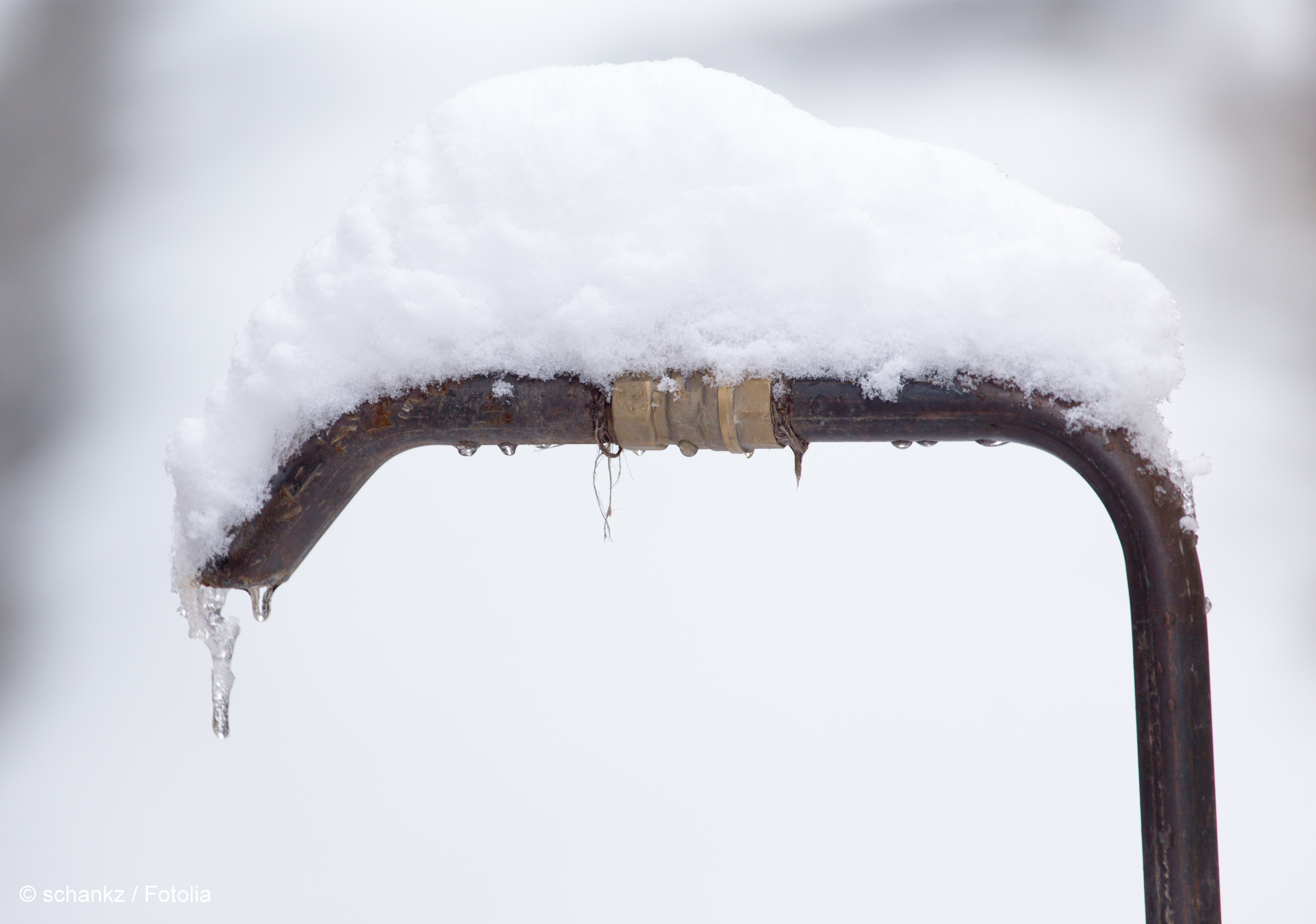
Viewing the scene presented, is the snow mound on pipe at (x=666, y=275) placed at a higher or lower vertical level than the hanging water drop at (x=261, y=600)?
higher

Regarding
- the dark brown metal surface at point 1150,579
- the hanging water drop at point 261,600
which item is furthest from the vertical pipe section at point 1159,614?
the hanging water drop at point 261,600

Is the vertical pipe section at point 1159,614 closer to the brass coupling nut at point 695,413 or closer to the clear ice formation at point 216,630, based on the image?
the brass coupling nut at point 695,413

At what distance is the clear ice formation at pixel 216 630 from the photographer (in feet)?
1.25

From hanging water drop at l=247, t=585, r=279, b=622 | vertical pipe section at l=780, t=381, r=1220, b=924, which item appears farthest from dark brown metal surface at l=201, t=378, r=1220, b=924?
hanging water drop at l=247, t=585, r=279, b=622

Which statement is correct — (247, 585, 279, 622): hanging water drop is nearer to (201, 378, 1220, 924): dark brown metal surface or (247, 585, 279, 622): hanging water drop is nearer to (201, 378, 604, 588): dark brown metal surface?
(201, 378, 604, 588): dark brown metal surface

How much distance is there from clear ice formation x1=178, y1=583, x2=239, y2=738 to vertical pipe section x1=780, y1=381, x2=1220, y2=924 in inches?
10.4

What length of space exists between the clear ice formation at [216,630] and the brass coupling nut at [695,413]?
167 mm


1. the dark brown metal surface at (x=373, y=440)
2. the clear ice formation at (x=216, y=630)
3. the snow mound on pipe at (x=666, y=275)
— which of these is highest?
the snow mound on pipe at (x=666, y=275)

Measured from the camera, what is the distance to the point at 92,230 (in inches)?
45.4

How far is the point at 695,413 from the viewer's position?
1.09 feet

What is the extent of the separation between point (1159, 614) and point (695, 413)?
0.16 metres

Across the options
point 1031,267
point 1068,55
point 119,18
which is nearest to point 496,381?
point 1031,267

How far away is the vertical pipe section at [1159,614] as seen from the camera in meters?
0.30

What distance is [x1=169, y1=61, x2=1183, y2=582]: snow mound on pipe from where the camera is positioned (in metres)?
0.31
